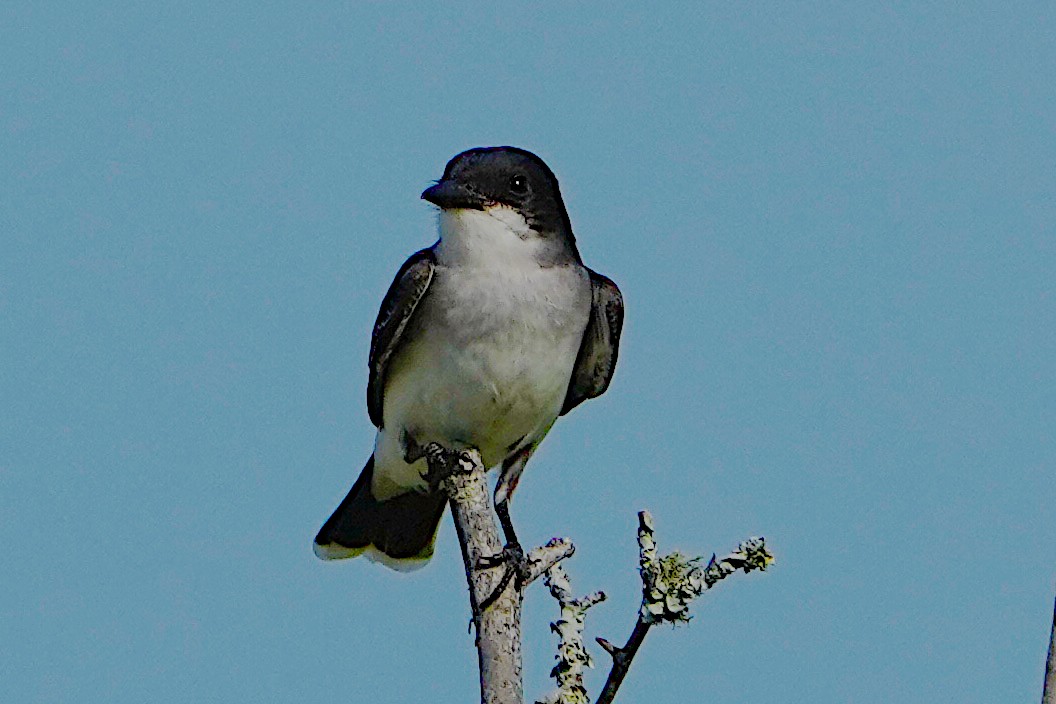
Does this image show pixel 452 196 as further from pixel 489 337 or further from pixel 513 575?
pixel 513 575

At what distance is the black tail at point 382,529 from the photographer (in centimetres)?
1068

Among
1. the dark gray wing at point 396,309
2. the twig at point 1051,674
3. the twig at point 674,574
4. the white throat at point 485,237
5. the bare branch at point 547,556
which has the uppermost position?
the white throat at point 485,237

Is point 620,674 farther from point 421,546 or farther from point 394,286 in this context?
point 421,546

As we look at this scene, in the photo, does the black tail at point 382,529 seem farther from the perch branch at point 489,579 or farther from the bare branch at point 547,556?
the bare branch at point 547,556

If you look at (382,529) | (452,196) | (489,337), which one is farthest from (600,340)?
(382,529)

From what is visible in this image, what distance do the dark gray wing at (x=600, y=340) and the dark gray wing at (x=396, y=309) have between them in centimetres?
98

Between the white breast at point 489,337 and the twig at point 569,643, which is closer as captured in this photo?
the twig at point 569,643

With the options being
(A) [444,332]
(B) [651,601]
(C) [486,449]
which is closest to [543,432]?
(C) [486,449]

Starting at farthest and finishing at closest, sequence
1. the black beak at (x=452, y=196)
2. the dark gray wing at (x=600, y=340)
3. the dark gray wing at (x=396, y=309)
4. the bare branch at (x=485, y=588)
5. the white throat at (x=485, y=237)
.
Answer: the dark gray wing at (x=600, y=340) < the dark gray wing at (x=396, y=309) < the white throat at (x=485, y=237) < the black beak at (x=452, y=196) < the bare branch at (x=485, y=588)

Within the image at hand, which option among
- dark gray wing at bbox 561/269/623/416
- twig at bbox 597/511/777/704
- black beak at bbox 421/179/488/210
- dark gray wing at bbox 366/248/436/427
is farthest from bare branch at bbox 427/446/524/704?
dark gray wing at bbox 561/269/623/416

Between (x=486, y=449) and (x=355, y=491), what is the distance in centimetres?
176

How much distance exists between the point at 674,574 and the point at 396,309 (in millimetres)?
3770

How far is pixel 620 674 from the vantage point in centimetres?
506

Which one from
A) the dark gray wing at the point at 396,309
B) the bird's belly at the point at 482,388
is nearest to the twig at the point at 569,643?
the bird's belly at the point at 482,388
